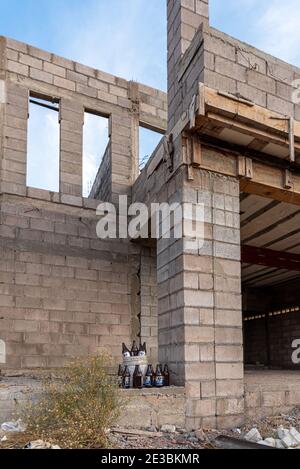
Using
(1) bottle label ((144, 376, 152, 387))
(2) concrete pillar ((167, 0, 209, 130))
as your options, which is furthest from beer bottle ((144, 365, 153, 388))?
(2) concrete pillar ((167, 0, 209, 130))

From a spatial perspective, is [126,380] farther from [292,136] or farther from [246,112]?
[292,136]

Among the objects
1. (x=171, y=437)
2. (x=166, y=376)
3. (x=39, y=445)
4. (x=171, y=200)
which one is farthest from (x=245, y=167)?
(x=39, y=445)

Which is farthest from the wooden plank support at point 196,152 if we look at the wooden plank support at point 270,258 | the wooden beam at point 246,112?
the wooden plank support at point 270,258

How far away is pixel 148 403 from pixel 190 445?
0.91m

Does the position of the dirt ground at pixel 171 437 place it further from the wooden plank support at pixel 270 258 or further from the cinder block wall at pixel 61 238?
the wooden plank support at pixel 270 258

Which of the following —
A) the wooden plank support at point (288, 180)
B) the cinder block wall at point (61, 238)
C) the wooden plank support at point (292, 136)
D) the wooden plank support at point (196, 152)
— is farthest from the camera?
the cinder block wall at point (61, 238)

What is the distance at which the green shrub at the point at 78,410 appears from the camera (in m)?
5.83

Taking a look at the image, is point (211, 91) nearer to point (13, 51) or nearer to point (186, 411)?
point (186, 411)

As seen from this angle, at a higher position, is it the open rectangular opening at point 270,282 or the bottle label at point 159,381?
the open rectangular opening at point 270,282

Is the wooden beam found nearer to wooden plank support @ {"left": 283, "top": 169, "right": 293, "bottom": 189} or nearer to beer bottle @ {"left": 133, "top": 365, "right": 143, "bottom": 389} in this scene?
wooden plank support @ {"left": 283, "top": 169, "right": 293, "bottom": 189}

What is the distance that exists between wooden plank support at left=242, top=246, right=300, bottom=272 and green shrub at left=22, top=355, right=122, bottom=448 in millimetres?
8408

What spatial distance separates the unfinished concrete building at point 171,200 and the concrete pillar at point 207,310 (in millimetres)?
21

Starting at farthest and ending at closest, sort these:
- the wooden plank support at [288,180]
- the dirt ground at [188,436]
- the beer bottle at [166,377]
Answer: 1. the wooden plank support at [288,180]
2. the beer bottle at [166,377]
3. the dirt ground at [188,436]

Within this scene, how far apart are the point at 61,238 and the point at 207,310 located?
494cm
